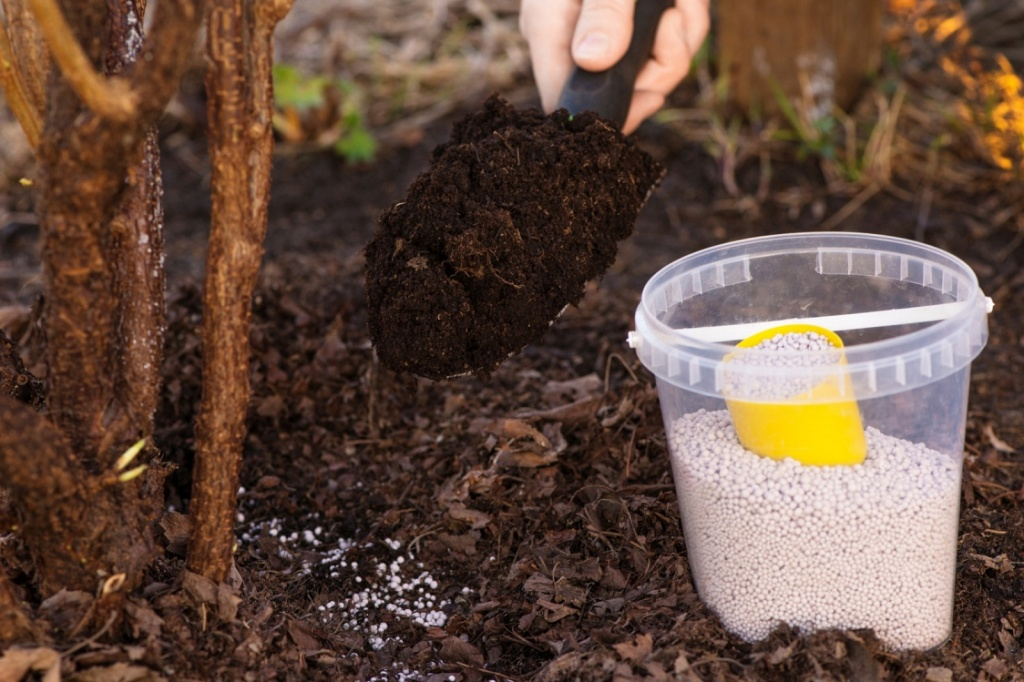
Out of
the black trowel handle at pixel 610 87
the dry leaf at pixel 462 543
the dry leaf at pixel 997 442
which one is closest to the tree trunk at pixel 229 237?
the dry leaf at pixel 462 543

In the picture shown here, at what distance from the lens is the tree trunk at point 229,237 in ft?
4.47

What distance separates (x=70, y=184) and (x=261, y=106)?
273mm

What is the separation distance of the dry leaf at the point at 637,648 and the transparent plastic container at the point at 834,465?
158mm

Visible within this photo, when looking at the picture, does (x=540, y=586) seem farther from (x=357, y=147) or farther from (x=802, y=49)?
(x=802, y=49)

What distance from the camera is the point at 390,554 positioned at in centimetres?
202

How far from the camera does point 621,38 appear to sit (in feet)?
7.23

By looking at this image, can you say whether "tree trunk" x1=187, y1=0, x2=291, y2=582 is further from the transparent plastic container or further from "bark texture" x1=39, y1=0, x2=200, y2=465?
the transparent plastic container

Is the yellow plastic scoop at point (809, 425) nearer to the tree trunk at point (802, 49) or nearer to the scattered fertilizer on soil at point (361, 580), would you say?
the scattered fertilizer on soil at point (361, 580)

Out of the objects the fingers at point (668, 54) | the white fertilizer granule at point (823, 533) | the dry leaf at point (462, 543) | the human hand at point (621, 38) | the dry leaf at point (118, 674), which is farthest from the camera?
the fingers at point (668, 54)

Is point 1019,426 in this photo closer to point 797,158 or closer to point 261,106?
point 797,158

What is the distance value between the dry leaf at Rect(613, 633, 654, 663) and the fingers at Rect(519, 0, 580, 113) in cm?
132

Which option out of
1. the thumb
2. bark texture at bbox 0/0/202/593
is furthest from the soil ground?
the thumb

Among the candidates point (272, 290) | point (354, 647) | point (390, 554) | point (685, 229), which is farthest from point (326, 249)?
point (354, 647)

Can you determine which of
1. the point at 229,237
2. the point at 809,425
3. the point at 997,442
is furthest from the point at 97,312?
the point at 997,442
